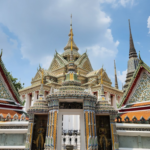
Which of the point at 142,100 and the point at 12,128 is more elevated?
the point at 142,100

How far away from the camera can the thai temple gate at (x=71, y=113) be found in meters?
7.85

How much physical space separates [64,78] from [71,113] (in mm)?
18159

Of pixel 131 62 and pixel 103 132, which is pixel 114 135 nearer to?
pixel 103 132

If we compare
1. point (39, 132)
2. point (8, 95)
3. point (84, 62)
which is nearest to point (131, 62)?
point (84, 62)

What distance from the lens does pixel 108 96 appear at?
79.8ft

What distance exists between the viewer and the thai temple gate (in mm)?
7848

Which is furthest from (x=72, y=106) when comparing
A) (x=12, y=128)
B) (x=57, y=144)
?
(x=12, y=128)

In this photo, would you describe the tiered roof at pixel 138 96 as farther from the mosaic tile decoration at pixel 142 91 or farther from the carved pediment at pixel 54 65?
the carved pediment at pixel 54 65

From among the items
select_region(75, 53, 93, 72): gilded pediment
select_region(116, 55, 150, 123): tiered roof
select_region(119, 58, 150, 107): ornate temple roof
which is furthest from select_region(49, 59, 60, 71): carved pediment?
select_region(116, 55, 150, 123): tiered roof

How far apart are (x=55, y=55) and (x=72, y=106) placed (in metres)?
24.3

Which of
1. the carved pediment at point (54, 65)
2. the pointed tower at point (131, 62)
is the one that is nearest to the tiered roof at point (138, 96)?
the pointed tower at point (131, 62)

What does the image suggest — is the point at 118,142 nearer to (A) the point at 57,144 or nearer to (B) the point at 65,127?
(A) the point at 57,144

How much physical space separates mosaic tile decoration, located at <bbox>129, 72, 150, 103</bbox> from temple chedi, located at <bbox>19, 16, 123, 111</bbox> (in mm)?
10555

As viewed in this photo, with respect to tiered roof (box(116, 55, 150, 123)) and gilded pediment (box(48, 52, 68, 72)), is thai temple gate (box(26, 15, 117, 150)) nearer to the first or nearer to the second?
tiered roof (box(116, 55, 150, 123))
